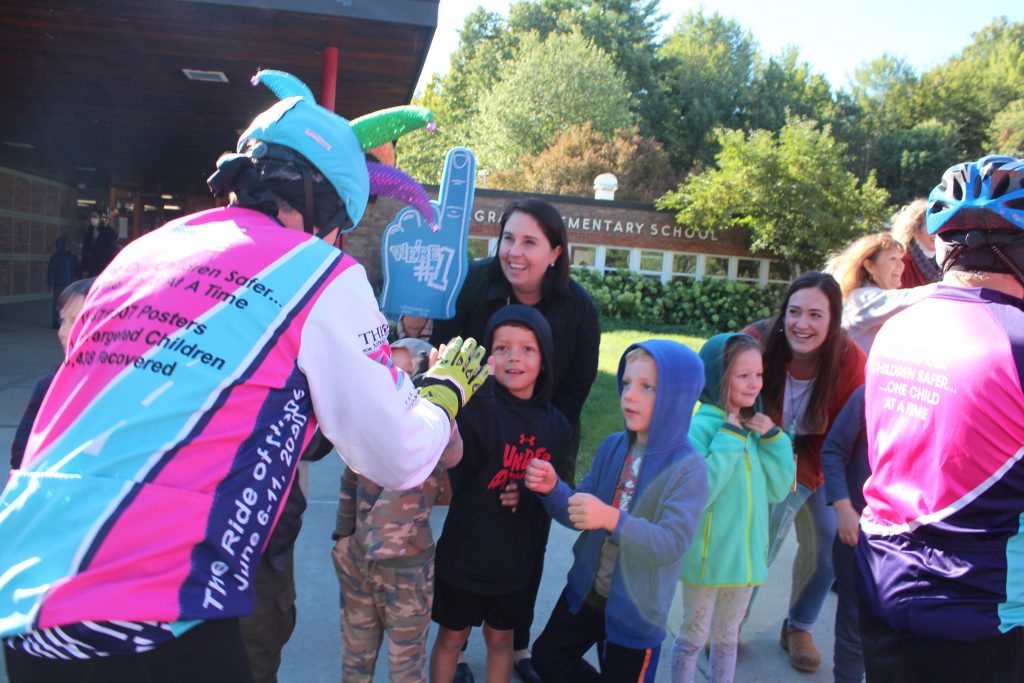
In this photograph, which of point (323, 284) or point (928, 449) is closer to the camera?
point (323, 284)

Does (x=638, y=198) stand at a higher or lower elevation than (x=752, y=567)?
higher

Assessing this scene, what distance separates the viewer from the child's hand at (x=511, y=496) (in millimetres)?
2861

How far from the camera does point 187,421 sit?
132cm

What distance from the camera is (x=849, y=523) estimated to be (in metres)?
3.01

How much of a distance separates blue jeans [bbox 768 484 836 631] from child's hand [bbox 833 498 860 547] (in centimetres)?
49

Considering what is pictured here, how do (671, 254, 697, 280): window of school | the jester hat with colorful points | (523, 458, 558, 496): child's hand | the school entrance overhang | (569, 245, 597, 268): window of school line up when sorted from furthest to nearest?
(671, 254, 697, 280): window of school, (569, 245, 597, 268): window of school, the school entrance overhang, (523, 458, 558, 496): child's hand, the jester hat with colorful points

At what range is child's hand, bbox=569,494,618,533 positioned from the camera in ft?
8.31

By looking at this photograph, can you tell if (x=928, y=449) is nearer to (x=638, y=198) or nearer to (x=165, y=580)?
(x=165, y=580)

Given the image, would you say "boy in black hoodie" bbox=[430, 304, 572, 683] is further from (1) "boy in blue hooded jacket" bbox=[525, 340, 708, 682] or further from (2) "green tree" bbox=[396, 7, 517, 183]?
(2) "green tree" bbox=[396, 7, 517, 183]

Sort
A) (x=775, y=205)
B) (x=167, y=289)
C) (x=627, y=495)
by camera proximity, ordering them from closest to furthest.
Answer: (x=167, y=289) < (x=627, y=495) < (x=775, y=205)

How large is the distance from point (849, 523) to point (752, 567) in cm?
44

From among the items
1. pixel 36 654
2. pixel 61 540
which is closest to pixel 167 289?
pixel 61 540

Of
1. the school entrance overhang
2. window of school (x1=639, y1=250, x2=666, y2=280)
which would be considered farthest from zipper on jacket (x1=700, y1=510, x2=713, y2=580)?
window of school (x1=639, y1=250, x2=666, y2=280)

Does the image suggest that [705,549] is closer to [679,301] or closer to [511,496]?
[511,496]
